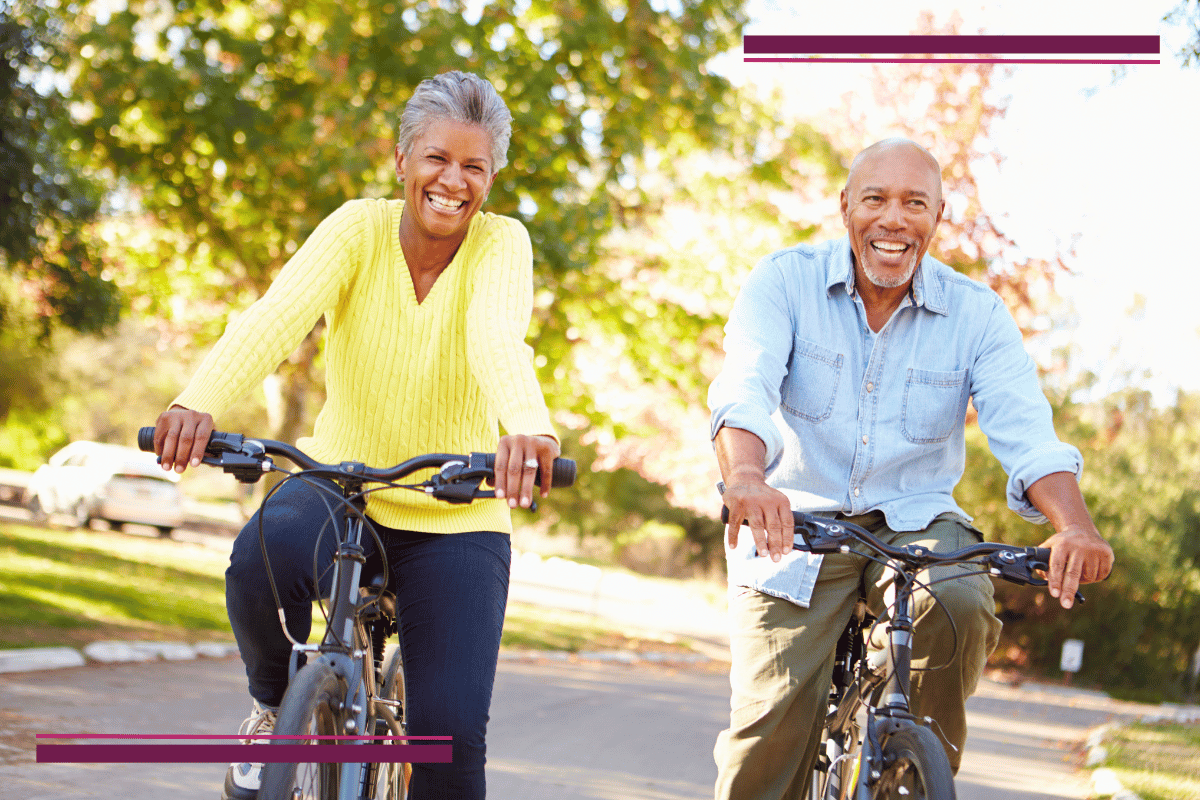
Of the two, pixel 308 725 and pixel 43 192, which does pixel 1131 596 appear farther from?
pixel 308 725

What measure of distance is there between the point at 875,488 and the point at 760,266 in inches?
28.7

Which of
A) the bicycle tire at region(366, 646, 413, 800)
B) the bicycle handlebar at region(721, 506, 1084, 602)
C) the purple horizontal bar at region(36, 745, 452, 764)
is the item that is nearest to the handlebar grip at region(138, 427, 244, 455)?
the purple horizontal bar at region(36, 745, 452, 764)

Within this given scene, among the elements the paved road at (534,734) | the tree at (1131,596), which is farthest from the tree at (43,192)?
the tree at (1131,596)

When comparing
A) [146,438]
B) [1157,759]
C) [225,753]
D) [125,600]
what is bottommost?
[125,600]

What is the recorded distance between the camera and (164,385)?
40.6 meters

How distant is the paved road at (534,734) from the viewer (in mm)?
5375

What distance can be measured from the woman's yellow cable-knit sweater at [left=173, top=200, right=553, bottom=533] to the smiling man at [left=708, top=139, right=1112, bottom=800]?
0.65 metres

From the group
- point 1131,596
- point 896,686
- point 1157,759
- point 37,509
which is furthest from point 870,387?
point 37,509

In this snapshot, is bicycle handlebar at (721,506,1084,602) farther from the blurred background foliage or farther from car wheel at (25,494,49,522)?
car wheel at (25,494,49,522)

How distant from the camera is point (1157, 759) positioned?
357 inches

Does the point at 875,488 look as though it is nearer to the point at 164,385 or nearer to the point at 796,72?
the point at 796,72

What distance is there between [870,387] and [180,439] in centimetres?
183

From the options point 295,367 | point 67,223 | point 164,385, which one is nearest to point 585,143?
point 295,367

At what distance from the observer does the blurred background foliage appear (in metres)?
11.8
